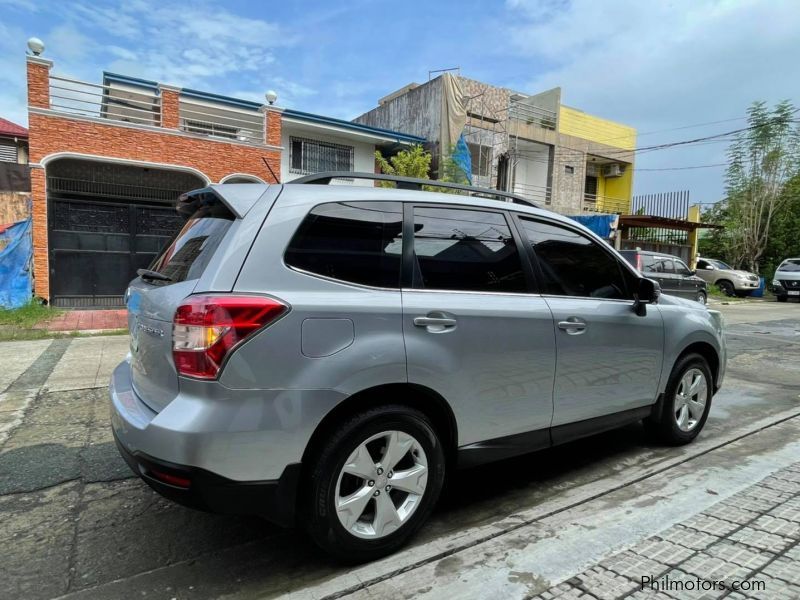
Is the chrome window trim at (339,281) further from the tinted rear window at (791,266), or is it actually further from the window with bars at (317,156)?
the tinted rear window at (791,266)

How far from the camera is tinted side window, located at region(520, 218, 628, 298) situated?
10.5 feet

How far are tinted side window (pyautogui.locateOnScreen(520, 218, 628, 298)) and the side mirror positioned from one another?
0.31 ft

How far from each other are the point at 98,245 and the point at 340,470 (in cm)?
1212

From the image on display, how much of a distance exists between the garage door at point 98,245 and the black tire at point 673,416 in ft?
35.8

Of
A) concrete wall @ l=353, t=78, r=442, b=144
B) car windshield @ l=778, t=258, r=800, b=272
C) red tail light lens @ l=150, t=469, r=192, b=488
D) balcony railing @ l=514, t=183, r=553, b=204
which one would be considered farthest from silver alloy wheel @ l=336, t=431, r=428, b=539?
car windshield @ l=778, t=258, r=800, b=272

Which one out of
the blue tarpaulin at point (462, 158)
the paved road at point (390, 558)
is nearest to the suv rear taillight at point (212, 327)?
the paved road at point (390, 558)

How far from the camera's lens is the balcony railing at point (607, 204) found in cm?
2586

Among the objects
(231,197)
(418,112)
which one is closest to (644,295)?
(231,197)

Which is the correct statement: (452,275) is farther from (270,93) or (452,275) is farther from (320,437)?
(270,93)

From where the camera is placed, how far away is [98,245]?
480 inches

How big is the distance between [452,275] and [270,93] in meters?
13.3

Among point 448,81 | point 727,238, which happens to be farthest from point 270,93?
point 727,238

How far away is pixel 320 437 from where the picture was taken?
7.59 feet

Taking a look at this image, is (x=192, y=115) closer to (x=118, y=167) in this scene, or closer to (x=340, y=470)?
(x=118, y=167)
